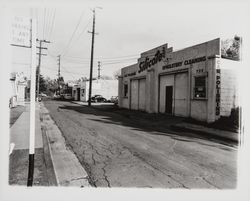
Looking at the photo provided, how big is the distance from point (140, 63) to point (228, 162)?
15.0 m

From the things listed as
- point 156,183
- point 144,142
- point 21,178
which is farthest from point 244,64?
Answer: point 21,178

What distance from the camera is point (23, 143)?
731 cm

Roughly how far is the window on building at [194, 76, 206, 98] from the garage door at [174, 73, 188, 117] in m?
0.96

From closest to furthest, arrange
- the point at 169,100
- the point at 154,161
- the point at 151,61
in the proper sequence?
the point at 154,161 < the point at 169,100 < the point at 151,61

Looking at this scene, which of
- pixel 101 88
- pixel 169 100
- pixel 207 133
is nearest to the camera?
pixel 207 133

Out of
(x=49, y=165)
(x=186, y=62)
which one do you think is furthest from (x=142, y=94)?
(x=49, y=165)

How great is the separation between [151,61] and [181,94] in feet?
15.8

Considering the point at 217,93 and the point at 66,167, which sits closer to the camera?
the point at 66,167

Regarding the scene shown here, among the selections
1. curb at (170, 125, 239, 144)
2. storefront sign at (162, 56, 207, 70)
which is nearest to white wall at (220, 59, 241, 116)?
storefront sign at (162, 56, 207, 70)

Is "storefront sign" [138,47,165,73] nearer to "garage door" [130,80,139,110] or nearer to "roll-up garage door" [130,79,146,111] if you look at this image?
"roll-up garage door" [130,79,146,111]

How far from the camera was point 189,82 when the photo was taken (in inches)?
513

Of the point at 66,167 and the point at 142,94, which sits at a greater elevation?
the point at 142,94

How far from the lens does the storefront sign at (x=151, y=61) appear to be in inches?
636

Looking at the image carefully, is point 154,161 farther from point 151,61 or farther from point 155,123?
point 151,61
